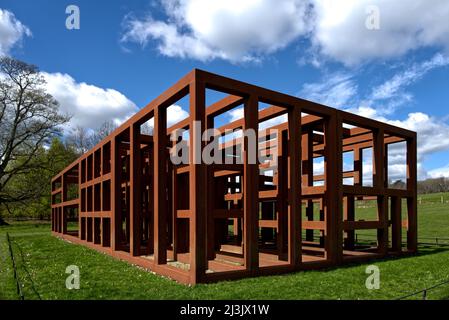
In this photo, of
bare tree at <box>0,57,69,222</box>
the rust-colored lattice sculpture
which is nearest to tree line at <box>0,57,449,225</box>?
bare tree at <box>0,57,69,222</box>

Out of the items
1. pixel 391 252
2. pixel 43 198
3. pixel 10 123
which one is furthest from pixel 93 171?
pixel 43 198

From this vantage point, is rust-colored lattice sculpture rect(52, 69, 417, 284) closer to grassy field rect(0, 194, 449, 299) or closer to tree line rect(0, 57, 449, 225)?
grassy field rect(0, 194, 449, 299)

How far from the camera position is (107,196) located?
1878 centimetres

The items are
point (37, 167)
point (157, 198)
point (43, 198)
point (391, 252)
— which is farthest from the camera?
point (43, 198)

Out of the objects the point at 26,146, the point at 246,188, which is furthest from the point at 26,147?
the point at 246,188

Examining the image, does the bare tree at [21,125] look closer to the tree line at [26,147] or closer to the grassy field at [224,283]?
the tree line at [26,147]

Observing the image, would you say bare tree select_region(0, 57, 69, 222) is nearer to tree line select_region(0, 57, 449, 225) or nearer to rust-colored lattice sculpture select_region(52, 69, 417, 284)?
tree line select_region(0, 57, 449, 225)

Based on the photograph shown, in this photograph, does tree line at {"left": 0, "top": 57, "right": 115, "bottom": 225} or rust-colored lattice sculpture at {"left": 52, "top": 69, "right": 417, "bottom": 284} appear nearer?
rust-colored lattice sculpture at {"left": 52, "top": 69, "right": 417, "bottom": 284}

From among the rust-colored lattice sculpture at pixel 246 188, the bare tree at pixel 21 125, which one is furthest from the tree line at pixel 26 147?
the rust-colored lattice sculpture at pixel 246 188

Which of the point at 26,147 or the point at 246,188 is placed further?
the point at 26,147

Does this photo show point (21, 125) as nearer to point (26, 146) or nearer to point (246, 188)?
point (26, 146)

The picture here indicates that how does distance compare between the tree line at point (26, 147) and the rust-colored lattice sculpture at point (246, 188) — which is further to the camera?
the tree line at point (26, 147)
